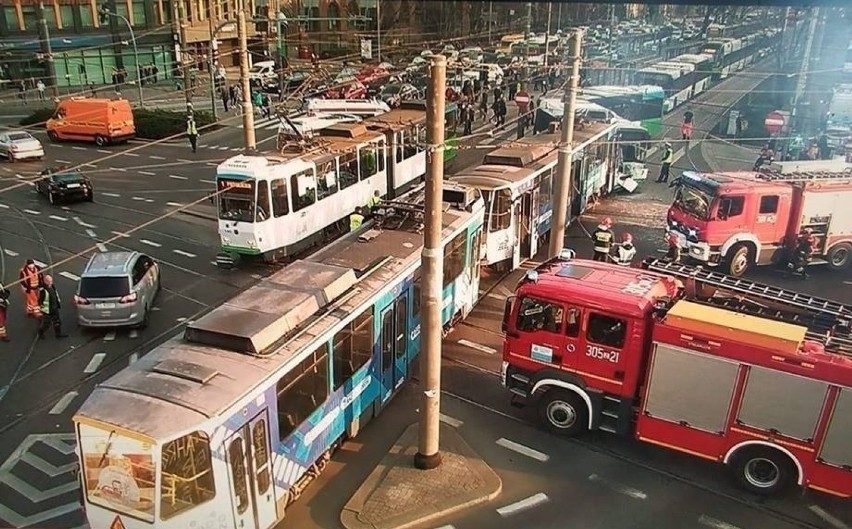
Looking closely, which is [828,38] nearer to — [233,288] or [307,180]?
[307,180]

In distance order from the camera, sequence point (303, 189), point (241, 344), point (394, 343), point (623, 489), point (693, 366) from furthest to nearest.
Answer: point (303, 189) < point (394, 343) < point (623, 489) < point (693, 366) < point (241, 344)

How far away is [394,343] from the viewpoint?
12250mm

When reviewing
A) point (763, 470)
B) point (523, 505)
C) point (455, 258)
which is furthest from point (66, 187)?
point (763, 470)

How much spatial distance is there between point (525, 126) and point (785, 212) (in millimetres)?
19892

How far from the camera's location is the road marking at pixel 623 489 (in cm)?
1053

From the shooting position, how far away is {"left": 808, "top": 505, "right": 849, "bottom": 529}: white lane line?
9.99 m

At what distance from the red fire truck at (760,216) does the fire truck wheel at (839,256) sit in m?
0.03

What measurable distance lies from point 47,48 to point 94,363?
124ft

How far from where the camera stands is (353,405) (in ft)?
36.6

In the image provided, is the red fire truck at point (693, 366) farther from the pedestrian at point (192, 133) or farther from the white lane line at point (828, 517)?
the pedestrian at point (192, 133)

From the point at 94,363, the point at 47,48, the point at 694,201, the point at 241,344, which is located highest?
the point at 47,48

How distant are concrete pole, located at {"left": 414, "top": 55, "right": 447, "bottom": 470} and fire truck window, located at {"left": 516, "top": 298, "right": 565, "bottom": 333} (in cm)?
219

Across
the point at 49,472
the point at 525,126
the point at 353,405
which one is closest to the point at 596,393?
the point at 353,405

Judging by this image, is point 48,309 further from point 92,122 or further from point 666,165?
point 92,122
